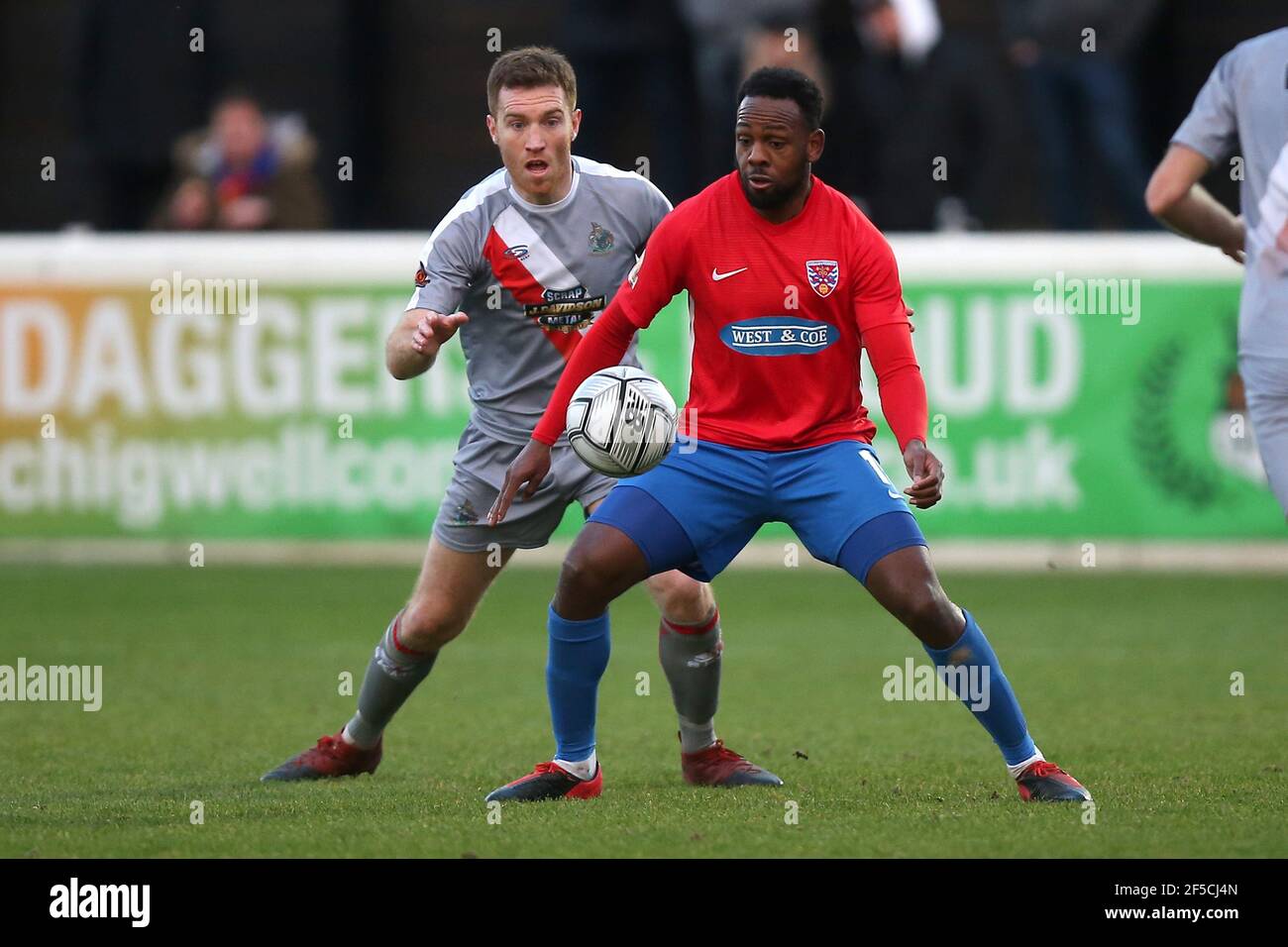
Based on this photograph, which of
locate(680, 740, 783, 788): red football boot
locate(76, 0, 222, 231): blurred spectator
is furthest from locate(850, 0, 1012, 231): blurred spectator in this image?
locate(680, 740, 783, 788): red football boot

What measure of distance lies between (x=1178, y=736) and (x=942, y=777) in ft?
4.25

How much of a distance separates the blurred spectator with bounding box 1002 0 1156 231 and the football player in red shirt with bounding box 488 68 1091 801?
786 cm

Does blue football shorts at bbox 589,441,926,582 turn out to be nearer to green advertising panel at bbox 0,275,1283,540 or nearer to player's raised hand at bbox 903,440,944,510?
player's raised hand at bbox 903,440,944,510

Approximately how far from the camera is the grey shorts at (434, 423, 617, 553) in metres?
6.80

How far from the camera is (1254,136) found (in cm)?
568

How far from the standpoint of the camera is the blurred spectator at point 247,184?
1484cm

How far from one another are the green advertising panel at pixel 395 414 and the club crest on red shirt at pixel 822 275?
665cm

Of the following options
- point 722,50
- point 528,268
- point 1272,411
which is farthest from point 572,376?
point 722,50

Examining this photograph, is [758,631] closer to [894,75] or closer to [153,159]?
[894,75]

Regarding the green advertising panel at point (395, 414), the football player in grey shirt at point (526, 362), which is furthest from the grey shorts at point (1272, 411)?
the green advertising panel at point (395, 414)

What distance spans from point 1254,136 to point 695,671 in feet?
7.85

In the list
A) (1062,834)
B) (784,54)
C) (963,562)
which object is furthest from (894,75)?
(1062,834)
